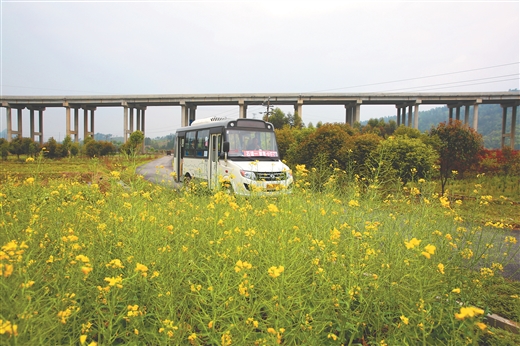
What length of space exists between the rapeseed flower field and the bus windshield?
6.38 meters

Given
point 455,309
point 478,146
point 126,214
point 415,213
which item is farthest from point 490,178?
point 126,214

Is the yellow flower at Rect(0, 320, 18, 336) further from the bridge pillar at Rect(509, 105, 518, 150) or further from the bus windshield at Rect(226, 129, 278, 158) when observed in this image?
the bridge pillar at Rect(509, 105, 518, 150)

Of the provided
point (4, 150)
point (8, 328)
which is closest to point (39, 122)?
point (4, 150)

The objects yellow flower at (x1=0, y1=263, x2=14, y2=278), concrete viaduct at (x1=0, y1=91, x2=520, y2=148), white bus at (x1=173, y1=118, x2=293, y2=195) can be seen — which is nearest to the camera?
yellow flower at (x1=0, y1=263, x2=14, y2=278)

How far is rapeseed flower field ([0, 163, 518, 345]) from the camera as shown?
6.78 feet

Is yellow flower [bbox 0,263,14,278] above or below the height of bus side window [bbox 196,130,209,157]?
below

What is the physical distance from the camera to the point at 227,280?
244 centimetres

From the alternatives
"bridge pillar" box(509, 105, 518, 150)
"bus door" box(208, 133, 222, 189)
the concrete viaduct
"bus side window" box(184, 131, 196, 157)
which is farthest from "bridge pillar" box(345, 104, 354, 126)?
"bus door" box(208, 133, 222, 189)

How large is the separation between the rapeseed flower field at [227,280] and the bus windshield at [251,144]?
6.38 m

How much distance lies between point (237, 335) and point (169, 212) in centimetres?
236

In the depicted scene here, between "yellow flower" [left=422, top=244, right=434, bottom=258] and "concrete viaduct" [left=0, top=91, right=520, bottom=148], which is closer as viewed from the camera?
"yellow flower" [left=422, top=244, right=434, bottom=258]

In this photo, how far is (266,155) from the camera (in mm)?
10773

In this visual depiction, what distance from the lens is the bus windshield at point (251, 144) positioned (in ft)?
34.4

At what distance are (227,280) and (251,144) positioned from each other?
27.8ft
